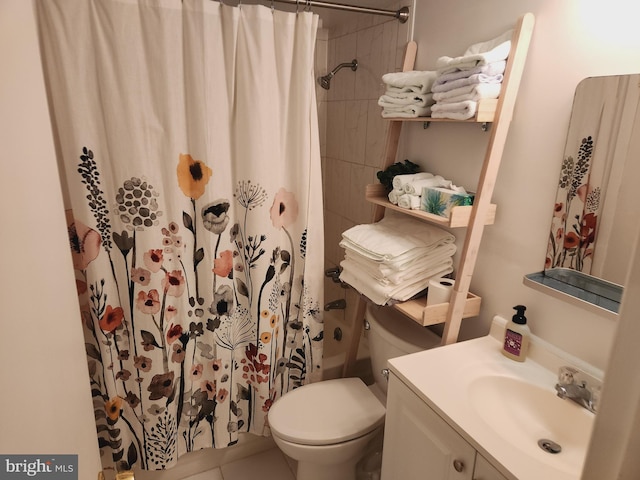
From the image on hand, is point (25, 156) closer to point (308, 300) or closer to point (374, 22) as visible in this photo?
point (308, 300)

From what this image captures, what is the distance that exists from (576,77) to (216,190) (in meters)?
1.19

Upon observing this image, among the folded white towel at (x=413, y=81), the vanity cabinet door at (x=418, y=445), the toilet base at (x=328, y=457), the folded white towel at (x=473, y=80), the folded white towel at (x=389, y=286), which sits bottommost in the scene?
the toilet base at (x=328, y=457)

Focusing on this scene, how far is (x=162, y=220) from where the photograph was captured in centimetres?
142

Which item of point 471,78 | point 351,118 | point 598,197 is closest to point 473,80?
point 471,78

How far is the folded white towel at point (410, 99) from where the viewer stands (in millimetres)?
1383

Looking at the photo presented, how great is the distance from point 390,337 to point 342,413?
0.36 meters

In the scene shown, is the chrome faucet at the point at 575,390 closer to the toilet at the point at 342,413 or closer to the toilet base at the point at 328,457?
the toilet at the point at 342,413

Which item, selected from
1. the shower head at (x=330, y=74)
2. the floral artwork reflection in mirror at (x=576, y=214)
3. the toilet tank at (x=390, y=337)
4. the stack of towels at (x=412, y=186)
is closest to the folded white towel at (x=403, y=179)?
the stack of towels at (x=412, y=186)

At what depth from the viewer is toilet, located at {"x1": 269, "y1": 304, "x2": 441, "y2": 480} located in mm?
1436

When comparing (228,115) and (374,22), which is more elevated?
(374,22)

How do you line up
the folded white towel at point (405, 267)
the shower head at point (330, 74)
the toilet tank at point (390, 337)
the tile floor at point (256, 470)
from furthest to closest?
the shower head at point (330, 74)
the tile floor at point (256, 470)
the toilet tank at point (390, 337)
the folded white towel at point (405, 267)

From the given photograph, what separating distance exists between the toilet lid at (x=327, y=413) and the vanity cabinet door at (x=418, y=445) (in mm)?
205

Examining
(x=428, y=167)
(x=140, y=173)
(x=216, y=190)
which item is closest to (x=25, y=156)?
(x=140, y=173)

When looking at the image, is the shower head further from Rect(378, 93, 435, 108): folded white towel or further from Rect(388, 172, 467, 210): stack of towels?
Rect(388, 172, 467, 210): stack of towels
